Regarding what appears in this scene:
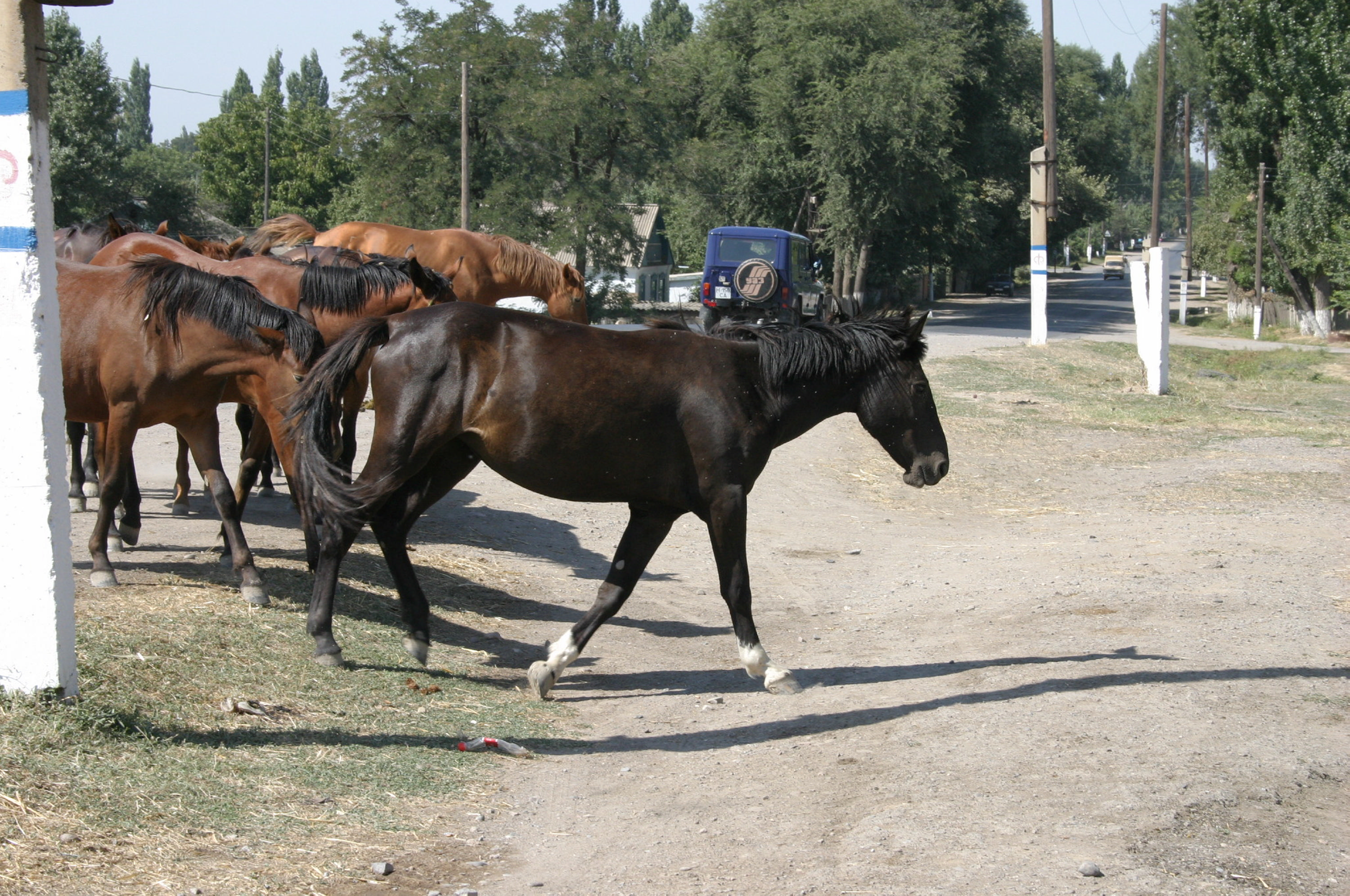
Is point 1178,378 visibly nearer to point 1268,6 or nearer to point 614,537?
point 614,537

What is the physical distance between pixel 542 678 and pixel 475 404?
1.40 meters

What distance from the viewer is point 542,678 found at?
18.5 feet

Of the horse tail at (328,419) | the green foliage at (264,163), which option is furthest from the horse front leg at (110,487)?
the green foliage at (264,163)

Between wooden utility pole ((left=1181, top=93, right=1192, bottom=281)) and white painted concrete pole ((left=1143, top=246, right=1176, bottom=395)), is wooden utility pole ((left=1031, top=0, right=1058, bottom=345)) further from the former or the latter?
wooden utility pole ((left=1181, top=93, right=1192, bottom=281))

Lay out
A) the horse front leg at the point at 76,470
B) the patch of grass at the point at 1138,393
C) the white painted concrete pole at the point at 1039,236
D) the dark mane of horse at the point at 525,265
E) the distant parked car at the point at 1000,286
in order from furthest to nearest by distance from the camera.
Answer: the distant parked car at the point at 1000,286 → the white painted concrete pole at the point at 1039,236 → the patch of grass at the point at 1138,393 → the dark mane of horse at the point at 525,265 → the horse front leg at the point at 76,470

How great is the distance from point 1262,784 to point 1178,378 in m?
20.8

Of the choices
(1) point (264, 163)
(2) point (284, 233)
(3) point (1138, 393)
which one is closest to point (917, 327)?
(2) point (284, 233)

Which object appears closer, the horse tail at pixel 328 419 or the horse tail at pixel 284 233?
the horse tail at pixel 328 419

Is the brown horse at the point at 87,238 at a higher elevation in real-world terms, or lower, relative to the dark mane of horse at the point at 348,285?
higher

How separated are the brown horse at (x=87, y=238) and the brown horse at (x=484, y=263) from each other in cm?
123

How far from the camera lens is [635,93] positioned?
1499 inches

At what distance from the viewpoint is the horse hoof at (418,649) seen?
588cm

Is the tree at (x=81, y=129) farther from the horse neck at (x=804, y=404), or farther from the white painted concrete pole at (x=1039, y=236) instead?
the horse neck at (x=804, y=404)

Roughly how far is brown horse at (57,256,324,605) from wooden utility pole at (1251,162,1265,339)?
4108cm
